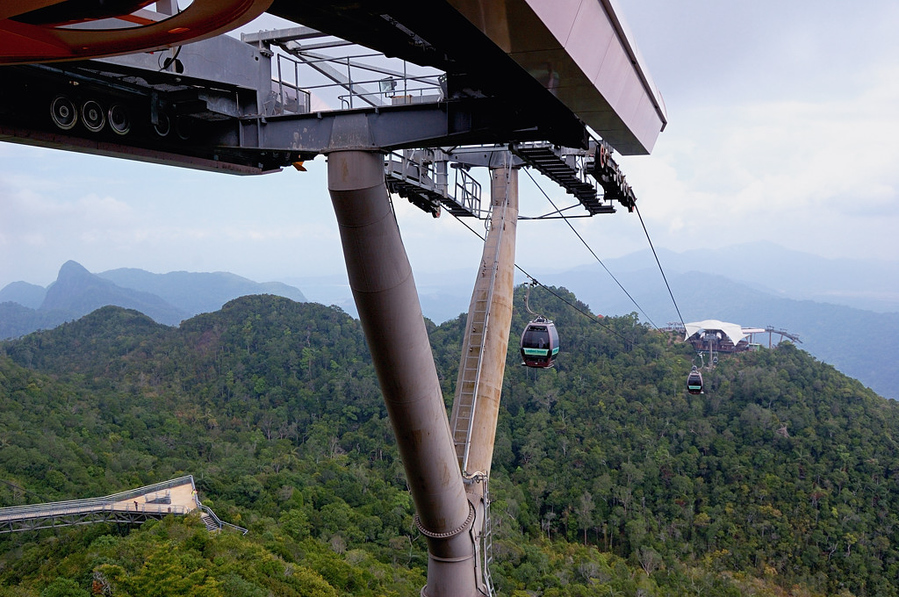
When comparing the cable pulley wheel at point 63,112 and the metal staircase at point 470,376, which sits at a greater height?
the cable pulley wheel at point 63,112

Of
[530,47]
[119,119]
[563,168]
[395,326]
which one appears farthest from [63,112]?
[563,168]

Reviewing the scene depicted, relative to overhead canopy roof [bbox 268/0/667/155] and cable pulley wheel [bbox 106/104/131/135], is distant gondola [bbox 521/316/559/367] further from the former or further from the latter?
cable pulley wheel [bbox 106/104/131/135]

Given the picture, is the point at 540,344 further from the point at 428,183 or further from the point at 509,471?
the point at 509,471

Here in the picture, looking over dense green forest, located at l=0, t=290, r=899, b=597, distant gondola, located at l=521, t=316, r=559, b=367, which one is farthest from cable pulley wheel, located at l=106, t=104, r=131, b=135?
dense green forest, located at l=0, t=290, r=899, b=597

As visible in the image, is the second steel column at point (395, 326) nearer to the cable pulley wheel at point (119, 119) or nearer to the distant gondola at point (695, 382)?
the cable pulley wheel at point (119, 119)

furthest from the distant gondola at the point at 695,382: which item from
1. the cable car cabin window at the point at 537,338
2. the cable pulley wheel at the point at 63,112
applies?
the cable pulley wheel at the point at 63,112

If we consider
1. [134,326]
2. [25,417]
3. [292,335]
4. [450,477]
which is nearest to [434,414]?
[450,477]
